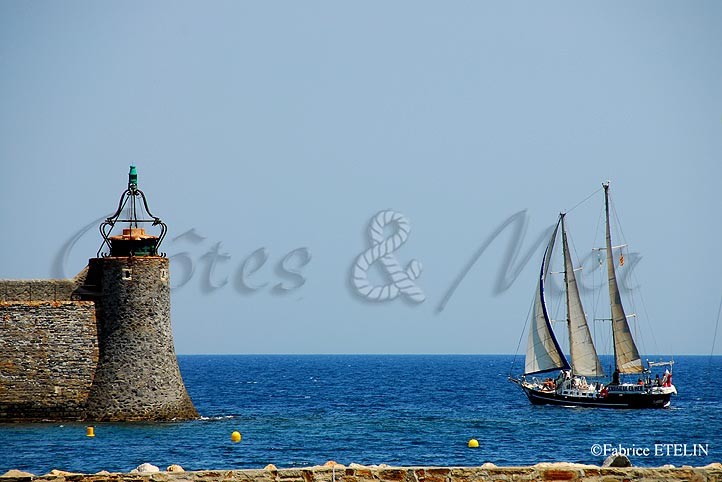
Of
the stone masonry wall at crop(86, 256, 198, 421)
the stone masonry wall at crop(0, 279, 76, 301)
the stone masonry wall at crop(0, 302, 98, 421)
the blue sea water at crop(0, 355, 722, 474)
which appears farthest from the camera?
the stone masonry wall at crop(0, 279, 76, 301)

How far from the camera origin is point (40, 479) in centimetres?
2334

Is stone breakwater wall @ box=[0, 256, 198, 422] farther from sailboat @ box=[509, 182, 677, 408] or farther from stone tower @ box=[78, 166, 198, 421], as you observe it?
sailboat @ box=[509, 182, 677, 408]

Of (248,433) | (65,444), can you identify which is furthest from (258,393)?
(65,444)

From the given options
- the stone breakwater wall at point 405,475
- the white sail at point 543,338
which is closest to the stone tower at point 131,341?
the stone breakwater wall at point 405,475

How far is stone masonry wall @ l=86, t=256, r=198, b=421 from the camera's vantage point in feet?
Result: 158

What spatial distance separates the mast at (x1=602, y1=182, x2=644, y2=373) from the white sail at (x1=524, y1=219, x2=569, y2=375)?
11.3 feet

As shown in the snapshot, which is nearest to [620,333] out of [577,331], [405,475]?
[577,331]

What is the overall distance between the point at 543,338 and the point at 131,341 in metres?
35.6

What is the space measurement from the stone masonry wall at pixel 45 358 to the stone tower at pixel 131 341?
1.74 ft

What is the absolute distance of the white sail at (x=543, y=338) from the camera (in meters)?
76.9

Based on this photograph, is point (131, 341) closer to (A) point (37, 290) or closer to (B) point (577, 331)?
(A) point (37, 290)

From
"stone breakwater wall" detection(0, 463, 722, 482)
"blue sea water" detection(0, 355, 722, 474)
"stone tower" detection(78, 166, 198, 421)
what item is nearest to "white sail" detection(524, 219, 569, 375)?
"blue sea water" detection(0, 355, 722, 474)

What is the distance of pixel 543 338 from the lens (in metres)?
77.4

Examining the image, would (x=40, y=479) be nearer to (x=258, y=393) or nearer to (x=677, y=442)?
(x=677, y=442)
